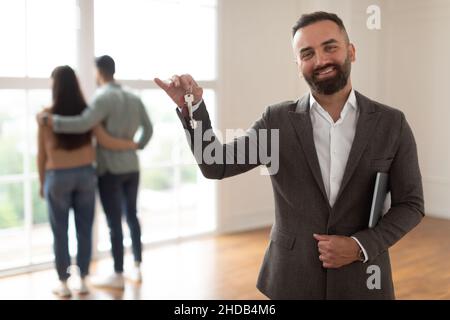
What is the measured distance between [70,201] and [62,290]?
379 millimetres

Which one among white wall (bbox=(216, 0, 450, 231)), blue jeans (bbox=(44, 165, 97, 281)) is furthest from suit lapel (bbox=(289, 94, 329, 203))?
blue jeans (bbox=(44, 165, 97, 281))

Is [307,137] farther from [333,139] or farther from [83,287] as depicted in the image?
[83,287]

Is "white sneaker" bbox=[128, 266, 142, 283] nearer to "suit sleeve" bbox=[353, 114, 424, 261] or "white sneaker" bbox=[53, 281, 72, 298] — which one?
"white sneaker" bbox=[53, 281, 72, 298]

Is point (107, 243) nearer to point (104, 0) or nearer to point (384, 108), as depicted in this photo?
point (104, 0)

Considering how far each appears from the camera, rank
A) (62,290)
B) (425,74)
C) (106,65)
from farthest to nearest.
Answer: (62,290), (425,74), (106,65)

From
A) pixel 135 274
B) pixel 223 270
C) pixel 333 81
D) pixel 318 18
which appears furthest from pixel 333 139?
pixel 223 270

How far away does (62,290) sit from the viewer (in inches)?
60.1

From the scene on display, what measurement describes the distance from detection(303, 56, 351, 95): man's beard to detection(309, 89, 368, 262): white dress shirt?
0.14 feet

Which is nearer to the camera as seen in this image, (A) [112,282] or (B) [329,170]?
(B) [329,170]

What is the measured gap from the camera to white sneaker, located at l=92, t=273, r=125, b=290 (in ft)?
5.28

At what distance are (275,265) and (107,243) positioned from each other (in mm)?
615

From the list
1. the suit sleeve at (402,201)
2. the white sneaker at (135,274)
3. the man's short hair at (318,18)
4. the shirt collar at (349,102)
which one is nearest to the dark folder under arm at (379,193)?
the suit sleeve at (402,201)

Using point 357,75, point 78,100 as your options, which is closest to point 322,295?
point 357,75

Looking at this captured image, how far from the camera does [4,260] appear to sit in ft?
4.88
